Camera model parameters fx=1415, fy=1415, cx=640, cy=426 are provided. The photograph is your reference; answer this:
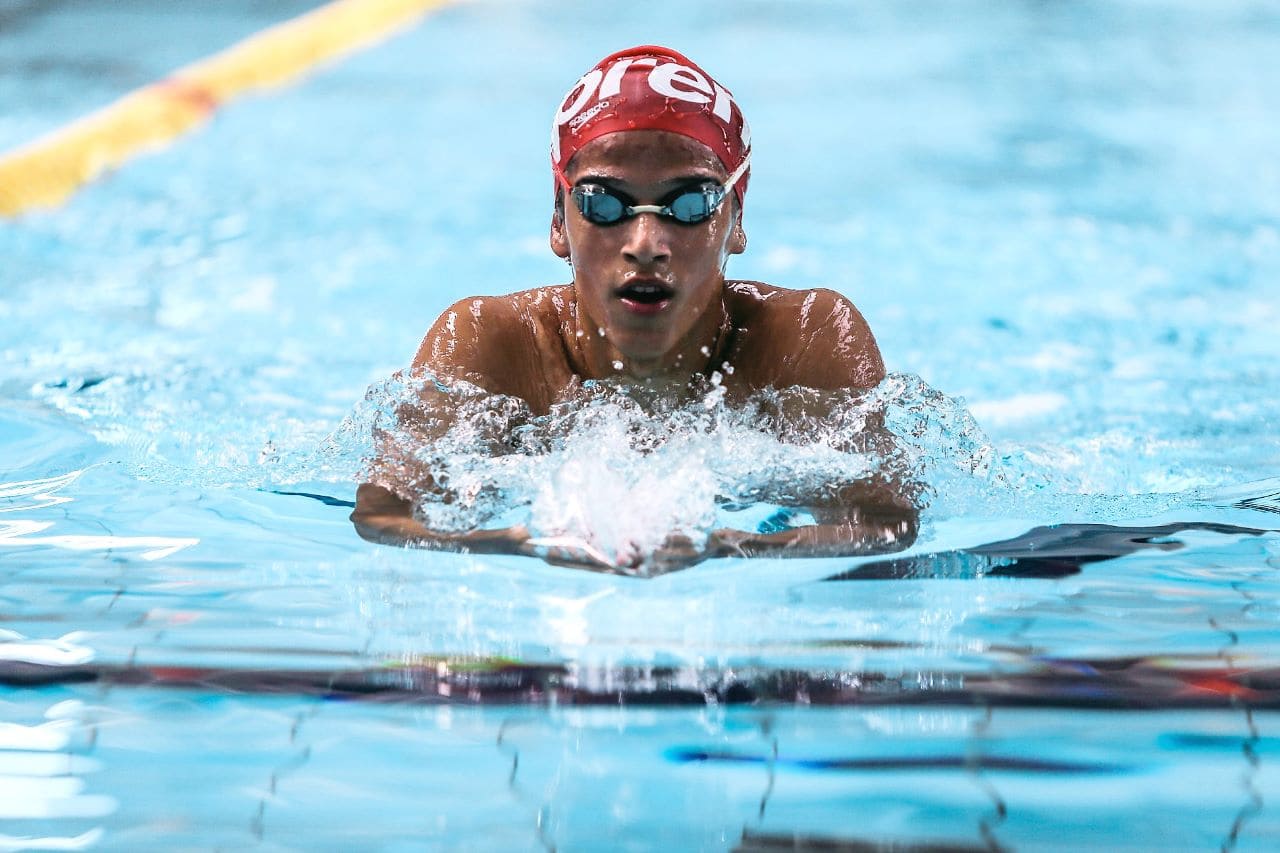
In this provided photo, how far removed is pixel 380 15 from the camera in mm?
8484

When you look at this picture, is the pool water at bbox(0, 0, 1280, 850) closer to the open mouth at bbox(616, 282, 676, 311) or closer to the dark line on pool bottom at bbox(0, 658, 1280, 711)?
the dark line on pool bottom at bbox(0, 658, 1280, 711)

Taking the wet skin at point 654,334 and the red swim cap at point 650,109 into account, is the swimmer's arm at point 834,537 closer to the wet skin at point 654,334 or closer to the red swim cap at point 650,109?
the wet skin at point 654,334

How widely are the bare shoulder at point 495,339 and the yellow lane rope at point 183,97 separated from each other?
14.2 ft

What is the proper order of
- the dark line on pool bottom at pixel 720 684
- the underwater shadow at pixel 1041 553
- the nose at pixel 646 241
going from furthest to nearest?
the nose at pixel 646 241
the underwater shadow at pixel 1041 553
the dark line on pool bottom at pixel 720 684

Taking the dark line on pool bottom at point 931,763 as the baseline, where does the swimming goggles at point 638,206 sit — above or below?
above

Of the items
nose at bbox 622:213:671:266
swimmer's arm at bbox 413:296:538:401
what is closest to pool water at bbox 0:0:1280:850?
swimmer's arm at bbox 413:296:538:401

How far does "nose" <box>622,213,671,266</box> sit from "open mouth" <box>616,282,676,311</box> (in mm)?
44

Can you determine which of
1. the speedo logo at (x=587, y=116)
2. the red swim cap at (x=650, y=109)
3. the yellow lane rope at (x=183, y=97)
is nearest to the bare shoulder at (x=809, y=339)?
the red swim cap at (x=650, y=109)

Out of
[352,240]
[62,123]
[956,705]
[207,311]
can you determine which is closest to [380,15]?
[62,123]

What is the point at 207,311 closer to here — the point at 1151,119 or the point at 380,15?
the point at 380,15

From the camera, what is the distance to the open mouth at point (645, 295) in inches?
90.3

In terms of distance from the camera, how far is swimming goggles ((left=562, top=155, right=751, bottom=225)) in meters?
2.28

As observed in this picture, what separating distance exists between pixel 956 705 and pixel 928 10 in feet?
25.3

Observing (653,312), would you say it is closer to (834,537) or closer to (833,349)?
(833,349)
